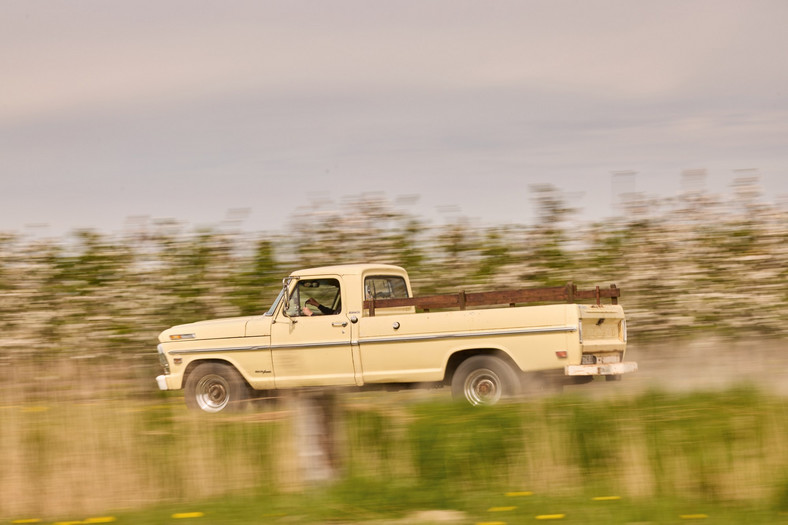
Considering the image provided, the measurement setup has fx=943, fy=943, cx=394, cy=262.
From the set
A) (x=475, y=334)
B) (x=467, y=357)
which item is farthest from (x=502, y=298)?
(x=467, y=357)

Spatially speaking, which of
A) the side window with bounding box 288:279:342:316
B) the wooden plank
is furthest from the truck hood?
the wooden plank

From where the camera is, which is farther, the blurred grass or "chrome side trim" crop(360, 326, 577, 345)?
"chrome side trim" crop(360, 326, 577, 345)

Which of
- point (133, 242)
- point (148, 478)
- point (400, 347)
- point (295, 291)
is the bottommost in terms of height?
point (148, 478)

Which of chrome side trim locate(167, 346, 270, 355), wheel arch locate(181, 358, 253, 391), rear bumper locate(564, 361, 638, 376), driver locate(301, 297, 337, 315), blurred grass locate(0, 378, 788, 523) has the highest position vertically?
driver locate(301, 297, 337, 315)

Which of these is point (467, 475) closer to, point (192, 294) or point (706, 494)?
point (706, 494)

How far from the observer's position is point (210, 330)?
10.6 metres

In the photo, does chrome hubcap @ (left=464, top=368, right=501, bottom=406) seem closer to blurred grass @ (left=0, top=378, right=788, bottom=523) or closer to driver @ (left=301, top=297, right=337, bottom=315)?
driver @ (left=301, top=297, right=337, bottom=315)

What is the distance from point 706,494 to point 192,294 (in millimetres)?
8271

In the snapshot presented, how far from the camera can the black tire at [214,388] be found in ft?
34.7

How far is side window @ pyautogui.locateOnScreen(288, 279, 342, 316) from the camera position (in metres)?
10.4

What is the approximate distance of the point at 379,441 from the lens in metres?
6.38

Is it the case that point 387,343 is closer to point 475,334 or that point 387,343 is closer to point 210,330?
point 475,334

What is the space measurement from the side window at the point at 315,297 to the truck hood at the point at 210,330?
569 millimetres

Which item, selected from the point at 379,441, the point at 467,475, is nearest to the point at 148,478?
the point at 379,441
